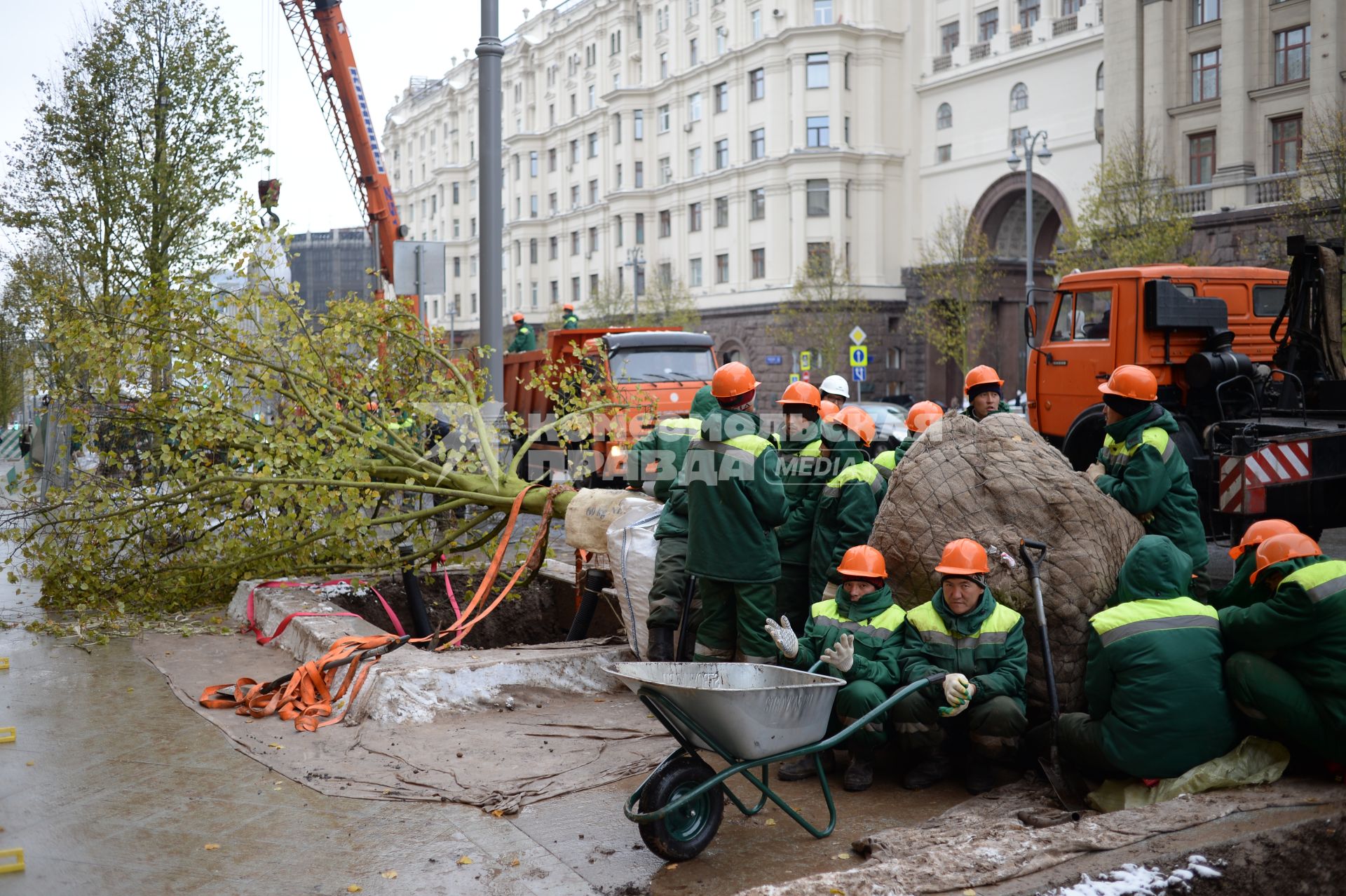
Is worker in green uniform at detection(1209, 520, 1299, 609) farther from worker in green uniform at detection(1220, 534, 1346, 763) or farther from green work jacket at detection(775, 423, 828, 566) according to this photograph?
green work jacket at detection(775, 423, 828, 566)

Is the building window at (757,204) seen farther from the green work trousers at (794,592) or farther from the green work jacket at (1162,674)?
the green work jacket at (1162,674)

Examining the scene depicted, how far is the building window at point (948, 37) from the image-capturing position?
4541cm

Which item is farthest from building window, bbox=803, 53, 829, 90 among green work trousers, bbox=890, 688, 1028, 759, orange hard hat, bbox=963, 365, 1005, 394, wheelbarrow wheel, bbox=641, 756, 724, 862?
wheelbarrow wheel, bbox=641, 756, 724, 862

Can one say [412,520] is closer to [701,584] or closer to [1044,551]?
[701,584]

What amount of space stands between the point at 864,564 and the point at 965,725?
844mm

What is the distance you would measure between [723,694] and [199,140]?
17811mm

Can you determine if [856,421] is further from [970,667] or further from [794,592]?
[970,667]

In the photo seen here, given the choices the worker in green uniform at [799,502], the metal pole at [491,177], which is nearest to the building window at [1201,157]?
the metal pole at [491,177]

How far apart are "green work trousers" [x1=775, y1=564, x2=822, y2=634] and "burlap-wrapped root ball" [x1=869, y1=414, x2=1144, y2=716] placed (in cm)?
85

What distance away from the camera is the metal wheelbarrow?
4395 mm

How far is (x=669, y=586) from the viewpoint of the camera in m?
6.89

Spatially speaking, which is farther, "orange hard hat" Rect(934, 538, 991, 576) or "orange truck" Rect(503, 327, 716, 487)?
"orange truck" Rect(503, 327, 716, 487)

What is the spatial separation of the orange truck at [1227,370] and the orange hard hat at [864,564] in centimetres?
451

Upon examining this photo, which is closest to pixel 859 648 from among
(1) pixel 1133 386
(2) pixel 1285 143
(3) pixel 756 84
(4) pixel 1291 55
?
(1) pixel 1133 386
